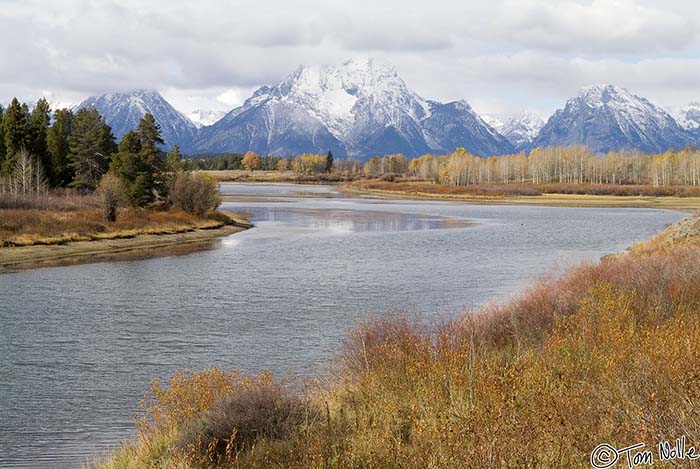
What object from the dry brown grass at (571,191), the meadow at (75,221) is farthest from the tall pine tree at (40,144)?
the dry brown grass at (571,191)

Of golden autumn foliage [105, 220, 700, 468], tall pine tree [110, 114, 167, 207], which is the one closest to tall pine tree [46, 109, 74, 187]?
tall pine tree [110, 114, 167, 207]

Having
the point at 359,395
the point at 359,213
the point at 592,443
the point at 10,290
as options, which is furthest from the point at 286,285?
the point at 359,213

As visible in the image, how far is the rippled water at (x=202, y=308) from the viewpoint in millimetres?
16641

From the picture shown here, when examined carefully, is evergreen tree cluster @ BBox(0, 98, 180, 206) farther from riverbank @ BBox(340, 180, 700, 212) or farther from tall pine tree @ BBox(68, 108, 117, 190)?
riverbank @ BBox(340, 180, 700, 212)

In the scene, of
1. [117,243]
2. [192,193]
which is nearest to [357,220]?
[192,193]

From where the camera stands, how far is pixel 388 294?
3328 cm

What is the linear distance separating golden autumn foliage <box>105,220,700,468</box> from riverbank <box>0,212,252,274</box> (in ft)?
118

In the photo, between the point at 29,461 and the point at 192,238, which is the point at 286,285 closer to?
the point at 29,461

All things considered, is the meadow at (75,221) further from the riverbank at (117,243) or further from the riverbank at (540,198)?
the riverbank at (540,198)

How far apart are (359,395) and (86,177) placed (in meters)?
79.8

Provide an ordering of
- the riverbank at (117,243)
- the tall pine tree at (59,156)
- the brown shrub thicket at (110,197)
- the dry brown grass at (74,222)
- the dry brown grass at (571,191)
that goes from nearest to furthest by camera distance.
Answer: the riverbank at (117,243) < the dry brown grass at (74,222) < the brown shrub thicket at (110,197) < the tall pine tree at (59,156) < the dry brown grass at (571,191)

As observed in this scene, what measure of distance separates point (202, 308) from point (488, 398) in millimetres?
21953

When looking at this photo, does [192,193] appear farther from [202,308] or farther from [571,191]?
[571,191]

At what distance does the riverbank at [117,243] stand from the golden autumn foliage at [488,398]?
118 ft
